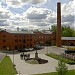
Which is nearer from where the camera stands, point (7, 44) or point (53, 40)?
point (7, 44)

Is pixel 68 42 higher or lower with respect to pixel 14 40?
lower

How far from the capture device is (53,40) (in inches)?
3799

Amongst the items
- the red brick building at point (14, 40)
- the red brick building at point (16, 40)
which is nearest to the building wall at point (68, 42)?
the red brick building at point (16, 40)

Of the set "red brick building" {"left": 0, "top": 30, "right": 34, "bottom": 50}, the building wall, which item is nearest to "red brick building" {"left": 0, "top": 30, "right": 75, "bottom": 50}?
"red brick building" {"left": 0, "top": 30, "right": 34, "bottom": 50}

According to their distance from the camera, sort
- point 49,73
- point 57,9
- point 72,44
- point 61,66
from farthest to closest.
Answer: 1. point 72,44
2. point 57,9
3. point 49,73
4. point 61,66

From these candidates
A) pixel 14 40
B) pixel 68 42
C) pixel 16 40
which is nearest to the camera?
pixel 14 40

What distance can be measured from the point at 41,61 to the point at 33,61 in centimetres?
160

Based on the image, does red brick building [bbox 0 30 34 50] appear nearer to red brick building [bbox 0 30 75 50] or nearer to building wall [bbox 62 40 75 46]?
red brick building [bbox 0 30 75 50]

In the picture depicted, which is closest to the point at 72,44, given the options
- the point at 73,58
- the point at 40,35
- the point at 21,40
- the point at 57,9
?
the point at 40,35

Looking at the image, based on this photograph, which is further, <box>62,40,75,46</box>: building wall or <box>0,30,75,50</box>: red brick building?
<box>62,40,75,46</box>: building wall

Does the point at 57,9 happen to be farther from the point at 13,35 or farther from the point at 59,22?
the point at 13,35

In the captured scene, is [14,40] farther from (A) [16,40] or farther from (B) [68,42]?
(B) [68,42]

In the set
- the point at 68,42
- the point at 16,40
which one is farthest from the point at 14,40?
the point at 68,42

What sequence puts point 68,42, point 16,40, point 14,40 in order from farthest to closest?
point 68,42
point 16,40
point 14,40
